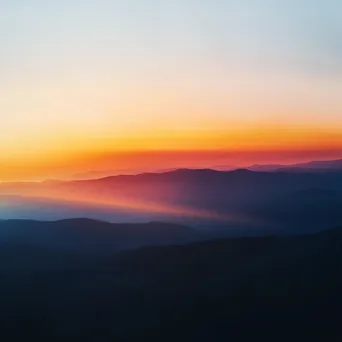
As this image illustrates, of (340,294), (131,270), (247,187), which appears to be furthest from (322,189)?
(131,270)

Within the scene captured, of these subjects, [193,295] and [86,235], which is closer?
[193,295]

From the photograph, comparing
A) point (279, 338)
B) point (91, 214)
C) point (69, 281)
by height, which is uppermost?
point (91, 214)

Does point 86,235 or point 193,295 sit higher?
point 86,235

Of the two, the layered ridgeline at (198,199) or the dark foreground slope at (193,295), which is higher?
the layered ridgeline at (198,199)

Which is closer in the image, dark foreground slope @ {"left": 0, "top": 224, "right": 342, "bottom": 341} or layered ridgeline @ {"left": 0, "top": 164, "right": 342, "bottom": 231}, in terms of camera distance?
dark foreground slope @ {"left": 0, "top": 224, "right": 342, "bottom": 341}

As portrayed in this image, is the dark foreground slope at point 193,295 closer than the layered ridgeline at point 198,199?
Yes

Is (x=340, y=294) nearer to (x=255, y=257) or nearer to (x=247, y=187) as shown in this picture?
(x=255, y=257)

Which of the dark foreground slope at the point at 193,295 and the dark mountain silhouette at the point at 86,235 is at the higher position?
the dark mountain silhouette at the point at 86,235

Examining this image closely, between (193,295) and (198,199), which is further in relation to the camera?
(198,199)
